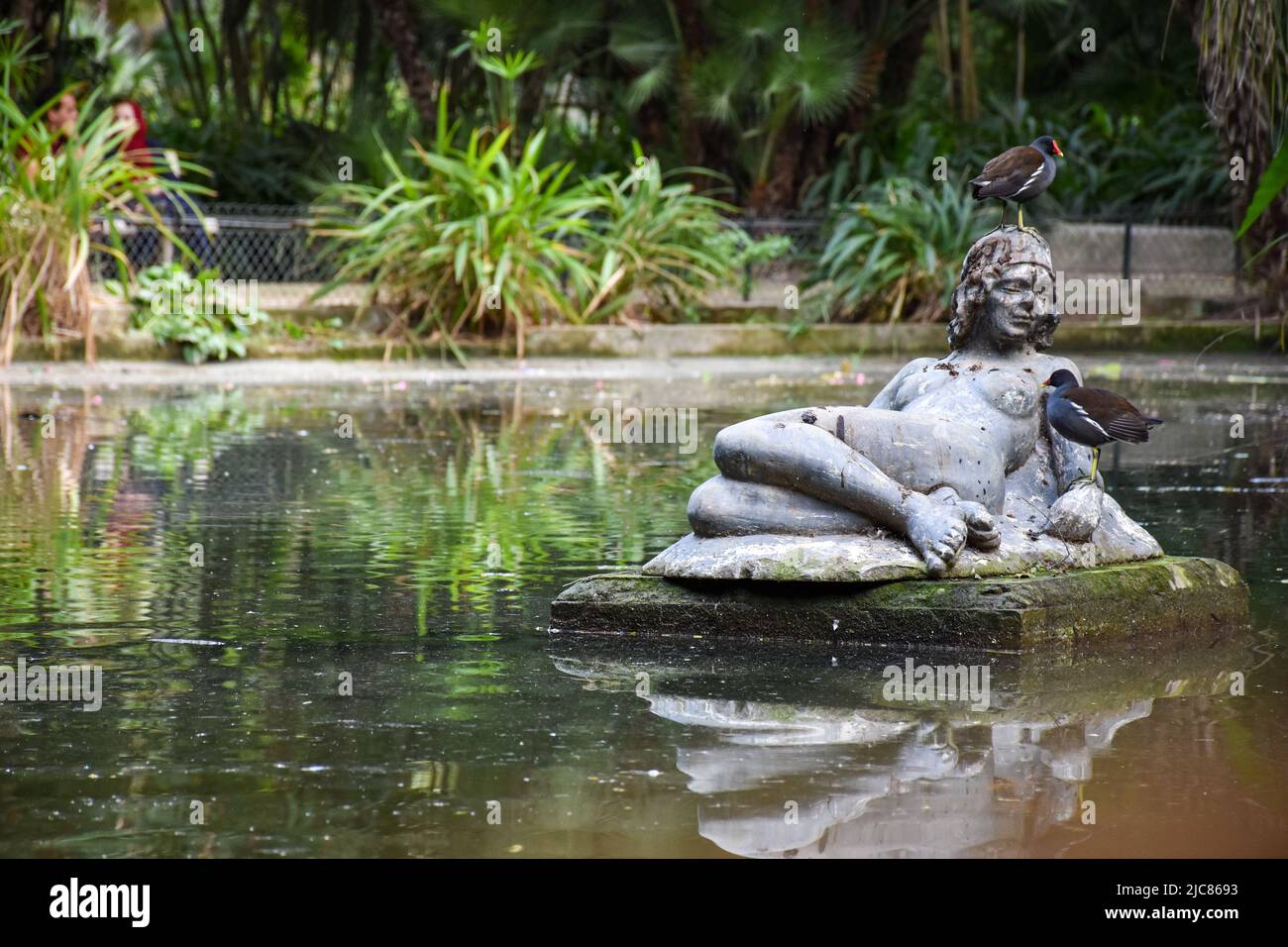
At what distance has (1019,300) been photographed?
5875mm

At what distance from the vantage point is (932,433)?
18.6 feet

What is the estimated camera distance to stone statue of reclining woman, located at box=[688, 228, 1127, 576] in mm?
5523

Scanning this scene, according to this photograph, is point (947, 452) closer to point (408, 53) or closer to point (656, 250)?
point (656, 250)

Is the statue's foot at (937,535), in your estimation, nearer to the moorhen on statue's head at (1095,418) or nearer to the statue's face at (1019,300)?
the moorhen on statue's head at (1095,418)

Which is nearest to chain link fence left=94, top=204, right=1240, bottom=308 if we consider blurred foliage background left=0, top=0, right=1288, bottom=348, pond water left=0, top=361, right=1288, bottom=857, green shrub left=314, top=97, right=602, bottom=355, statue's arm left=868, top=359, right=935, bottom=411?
blurred foliage background left=0, top=0, right=1288, bottom=348

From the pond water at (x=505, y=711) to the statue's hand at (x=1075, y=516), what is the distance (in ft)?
1.42

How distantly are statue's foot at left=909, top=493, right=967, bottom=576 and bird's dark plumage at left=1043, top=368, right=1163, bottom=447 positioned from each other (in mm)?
474

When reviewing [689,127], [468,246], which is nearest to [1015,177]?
[468,246]

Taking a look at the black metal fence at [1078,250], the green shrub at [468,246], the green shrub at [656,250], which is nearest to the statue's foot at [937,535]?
the green shrub at [468,246]

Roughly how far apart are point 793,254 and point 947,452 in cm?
1379
